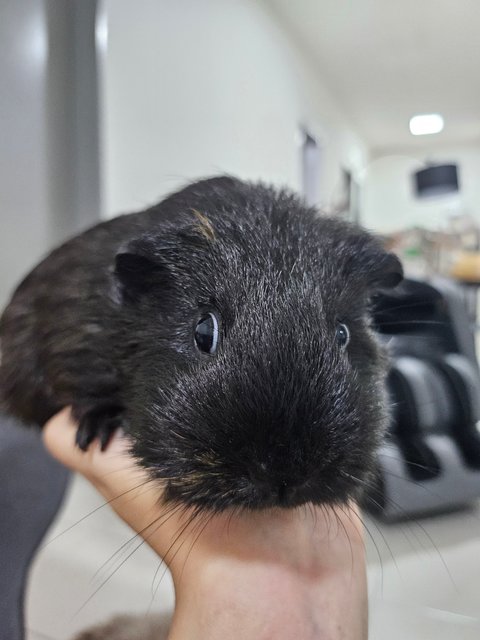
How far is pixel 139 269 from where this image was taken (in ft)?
2.50

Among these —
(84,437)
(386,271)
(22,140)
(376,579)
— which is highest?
(22,140)

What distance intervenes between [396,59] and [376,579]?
5.80ft

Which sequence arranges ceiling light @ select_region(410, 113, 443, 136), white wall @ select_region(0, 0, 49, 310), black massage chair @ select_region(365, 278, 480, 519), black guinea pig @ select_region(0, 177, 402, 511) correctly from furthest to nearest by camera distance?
ceiling light @ select_region(410, 113, 443, 136)
white wall @ select_region(0, 0, 49, 310)
black massage chair @ select_region(365, 278, 480, 519)
black guinea pig @ select_region(0, 177, 402, 511)

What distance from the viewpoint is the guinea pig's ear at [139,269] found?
2.44 feet

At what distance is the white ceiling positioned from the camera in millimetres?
1678

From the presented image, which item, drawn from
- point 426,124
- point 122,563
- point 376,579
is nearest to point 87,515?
point 122,563

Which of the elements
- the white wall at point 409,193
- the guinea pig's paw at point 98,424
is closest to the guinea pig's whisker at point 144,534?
the guinea pig's paw at point 98,424

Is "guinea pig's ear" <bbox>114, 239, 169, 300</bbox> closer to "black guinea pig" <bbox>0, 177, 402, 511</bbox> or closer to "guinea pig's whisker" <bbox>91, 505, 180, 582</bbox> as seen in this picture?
"black guinea pig" <bbox>0, 177, 402, 511</bbox>

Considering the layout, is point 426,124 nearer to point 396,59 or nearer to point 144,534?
point 396,59

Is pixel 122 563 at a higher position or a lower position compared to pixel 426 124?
lower

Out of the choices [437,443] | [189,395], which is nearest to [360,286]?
[189,395]

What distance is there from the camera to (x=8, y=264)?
5.58 ft

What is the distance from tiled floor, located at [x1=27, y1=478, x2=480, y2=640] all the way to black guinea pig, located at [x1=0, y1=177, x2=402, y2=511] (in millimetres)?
287

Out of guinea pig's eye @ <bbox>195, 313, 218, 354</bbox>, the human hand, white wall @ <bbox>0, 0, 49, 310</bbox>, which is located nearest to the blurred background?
white wall @ <bbox>0, 0, 49, 310</bbox>
